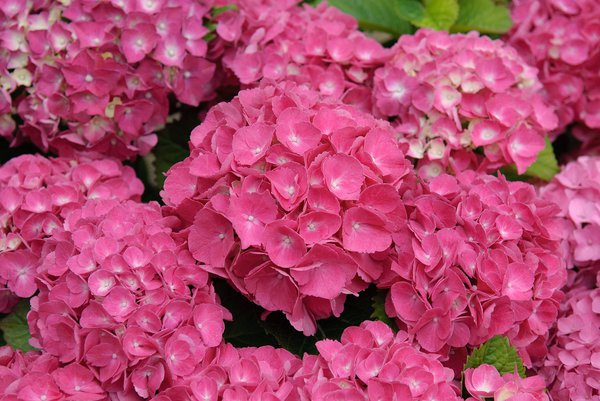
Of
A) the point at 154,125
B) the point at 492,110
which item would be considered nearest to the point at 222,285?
the point at 154,125

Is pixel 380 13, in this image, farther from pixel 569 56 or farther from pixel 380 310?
pixel 380 310

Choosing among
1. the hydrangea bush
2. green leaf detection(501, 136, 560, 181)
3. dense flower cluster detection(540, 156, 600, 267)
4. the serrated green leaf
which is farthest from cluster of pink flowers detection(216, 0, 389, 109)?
dense flower cluster detection(540, 156, 600, 267)

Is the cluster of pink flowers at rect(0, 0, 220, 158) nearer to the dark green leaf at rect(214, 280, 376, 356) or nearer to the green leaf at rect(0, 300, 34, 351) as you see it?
the green leaf at rect(0, 300, 34, 351)

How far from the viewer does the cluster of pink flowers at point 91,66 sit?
1643mm

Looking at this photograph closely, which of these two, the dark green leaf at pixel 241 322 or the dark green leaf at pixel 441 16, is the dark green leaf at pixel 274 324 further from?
the dark green leaf at pixel 441 16

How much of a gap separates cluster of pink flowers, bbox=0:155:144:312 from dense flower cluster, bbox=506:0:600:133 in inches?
43.2

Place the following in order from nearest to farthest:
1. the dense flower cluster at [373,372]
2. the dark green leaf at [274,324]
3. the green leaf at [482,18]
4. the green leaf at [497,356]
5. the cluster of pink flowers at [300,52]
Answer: the dense flower cluster at [373,372] → the green leaf at [497,356] → the dark green leaf at [274,324] → the cluster of pink flowers at [300,52] → the green leaf at [482,18]

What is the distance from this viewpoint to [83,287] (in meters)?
1.27

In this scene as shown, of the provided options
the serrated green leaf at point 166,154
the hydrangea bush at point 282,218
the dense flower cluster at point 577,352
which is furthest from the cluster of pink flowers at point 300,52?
the dense flower cluster at point 577,352

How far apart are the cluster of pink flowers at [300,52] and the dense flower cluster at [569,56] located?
1.65 ft

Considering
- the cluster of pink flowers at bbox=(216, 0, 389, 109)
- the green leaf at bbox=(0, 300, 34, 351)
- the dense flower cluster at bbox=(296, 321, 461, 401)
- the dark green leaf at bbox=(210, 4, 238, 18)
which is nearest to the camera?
the dense flower cluster at bbox=(296, 321, 461, 401)

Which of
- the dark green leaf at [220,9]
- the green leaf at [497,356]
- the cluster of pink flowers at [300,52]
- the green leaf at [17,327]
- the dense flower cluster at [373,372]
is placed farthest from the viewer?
the dark green leaf at [220,9]

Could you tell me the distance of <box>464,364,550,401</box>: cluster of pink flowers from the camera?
1.19 metres

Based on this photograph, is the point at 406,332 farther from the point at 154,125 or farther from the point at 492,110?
the point at 154,125
